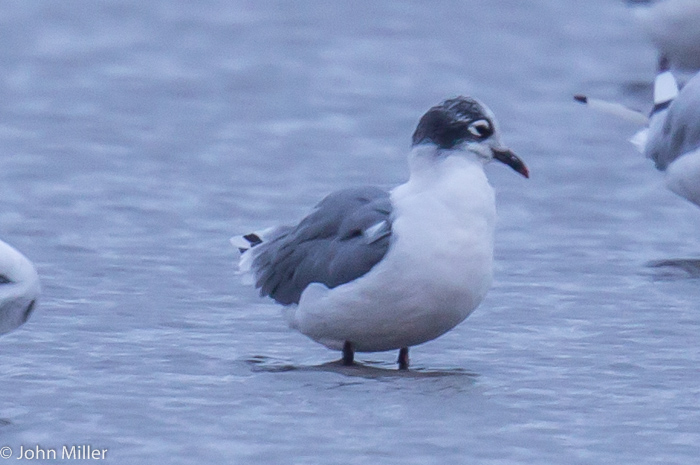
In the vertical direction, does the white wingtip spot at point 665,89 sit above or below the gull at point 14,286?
below

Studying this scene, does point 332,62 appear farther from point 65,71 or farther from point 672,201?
point 672,201

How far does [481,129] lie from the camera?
6.81m

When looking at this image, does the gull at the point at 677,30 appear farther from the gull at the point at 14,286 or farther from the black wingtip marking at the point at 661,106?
the gull at the point at 14,286

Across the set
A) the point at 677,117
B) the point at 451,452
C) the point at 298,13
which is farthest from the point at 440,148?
the point at 298,13

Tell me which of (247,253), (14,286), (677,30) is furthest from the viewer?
(677,30)

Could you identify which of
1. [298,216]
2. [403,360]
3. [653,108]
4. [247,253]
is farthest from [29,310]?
[653,108]

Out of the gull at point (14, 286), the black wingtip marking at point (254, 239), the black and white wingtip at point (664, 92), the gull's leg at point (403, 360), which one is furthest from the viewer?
the black and white wingtip at point (664, 92)

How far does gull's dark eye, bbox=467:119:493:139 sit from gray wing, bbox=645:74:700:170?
9.44 feet

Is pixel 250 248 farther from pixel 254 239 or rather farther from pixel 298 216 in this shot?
pixel 298 216

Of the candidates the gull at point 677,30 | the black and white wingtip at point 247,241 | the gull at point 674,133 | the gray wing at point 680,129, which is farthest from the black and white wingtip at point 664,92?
the black and white wingtip at point 247,241

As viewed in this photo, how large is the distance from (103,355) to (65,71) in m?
7.38

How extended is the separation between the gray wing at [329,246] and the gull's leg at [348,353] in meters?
0.23

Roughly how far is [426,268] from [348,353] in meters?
0.58

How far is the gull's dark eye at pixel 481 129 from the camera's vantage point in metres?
6.79
